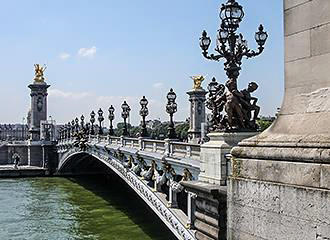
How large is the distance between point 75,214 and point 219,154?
2490cm

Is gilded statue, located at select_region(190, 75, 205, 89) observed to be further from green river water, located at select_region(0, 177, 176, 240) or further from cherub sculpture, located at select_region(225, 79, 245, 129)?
cherub sculpture, located at select_region(225, 79, 245, 129)

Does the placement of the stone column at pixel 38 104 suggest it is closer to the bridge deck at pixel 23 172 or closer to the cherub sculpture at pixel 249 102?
the bridge deck at pixel 23 172

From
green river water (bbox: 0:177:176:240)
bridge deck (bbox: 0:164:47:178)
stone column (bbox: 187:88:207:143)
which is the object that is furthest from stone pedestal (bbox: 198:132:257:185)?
stone column (bbox: 187:88:207:143)


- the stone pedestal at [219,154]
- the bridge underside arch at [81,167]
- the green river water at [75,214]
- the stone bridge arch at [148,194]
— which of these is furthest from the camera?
the bridge underside arch at [81,167]

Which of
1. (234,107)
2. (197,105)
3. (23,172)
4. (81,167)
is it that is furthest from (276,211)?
(197,105)

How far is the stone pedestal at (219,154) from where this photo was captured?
1086cm

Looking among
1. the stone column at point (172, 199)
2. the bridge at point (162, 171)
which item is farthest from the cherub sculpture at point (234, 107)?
the stone column at point (172, 199)

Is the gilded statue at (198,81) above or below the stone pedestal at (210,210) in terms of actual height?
above

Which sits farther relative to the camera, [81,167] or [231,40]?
[81,167]

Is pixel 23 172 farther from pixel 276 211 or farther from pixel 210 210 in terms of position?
pixel 276 211

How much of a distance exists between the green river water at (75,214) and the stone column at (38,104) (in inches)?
956

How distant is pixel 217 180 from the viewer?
10875 mm

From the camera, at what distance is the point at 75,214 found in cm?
3456

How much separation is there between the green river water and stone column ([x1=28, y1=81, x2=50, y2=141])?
79.7ft
